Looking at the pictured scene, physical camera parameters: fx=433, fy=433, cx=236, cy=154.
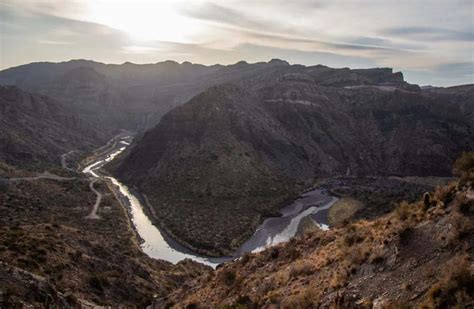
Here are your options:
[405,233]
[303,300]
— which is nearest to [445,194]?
[405,233]

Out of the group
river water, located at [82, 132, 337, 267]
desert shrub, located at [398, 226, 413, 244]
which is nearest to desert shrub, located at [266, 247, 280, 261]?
desert shrub, located at [398, 226, 413, 244]

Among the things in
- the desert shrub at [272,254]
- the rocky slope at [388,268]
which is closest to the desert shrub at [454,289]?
the rocky slope at [388,268]

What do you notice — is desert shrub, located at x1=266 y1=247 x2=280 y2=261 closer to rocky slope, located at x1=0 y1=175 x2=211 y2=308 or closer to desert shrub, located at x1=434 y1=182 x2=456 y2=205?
rocky slope, located at x1=0 y1=175 x2=211 y2=308

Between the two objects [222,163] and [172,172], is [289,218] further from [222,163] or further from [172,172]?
[172,172]

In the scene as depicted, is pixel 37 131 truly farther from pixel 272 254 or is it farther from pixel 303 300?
pixel 303 300

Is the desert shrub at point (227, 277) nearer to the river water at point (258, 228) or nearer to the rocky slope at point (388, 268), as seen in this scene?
the rocky slope at point (388, 268)

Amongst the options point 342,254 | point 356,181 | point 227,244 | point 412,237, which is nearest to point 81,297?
point 342,254
